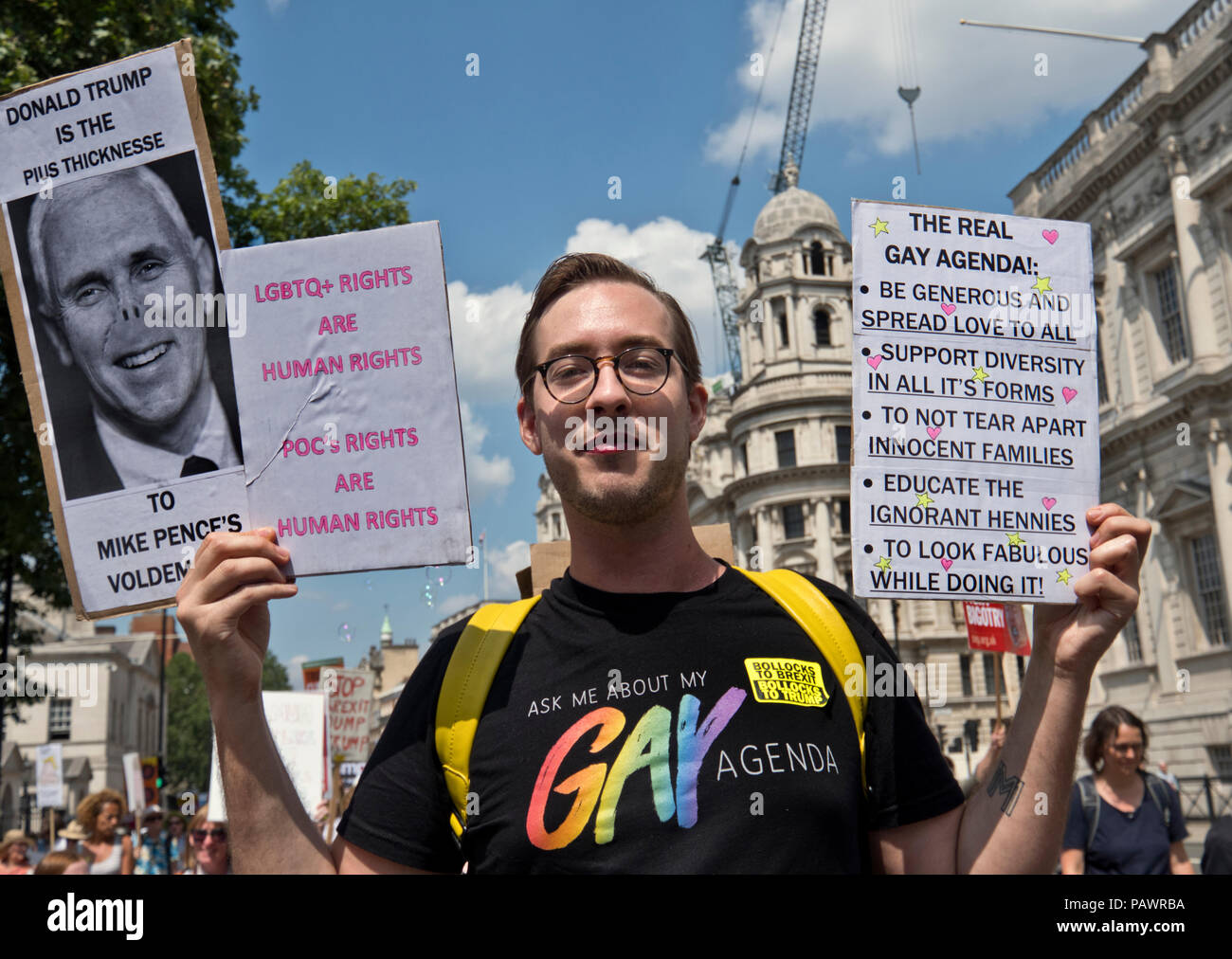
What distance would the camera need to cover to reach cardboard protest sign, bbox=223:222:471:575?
2.46 meters

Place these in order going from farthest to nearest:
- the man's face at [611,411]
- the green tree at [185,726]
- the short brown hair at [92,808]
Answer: the green tree at [185,726] < the short brown hair at [92,808] < the man's face at [611,411]

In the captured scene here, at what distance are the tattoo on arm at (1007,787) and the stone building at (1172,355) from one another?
2475 cm

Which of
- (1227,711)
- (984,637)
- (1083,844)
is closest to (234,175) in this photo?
(984,637)

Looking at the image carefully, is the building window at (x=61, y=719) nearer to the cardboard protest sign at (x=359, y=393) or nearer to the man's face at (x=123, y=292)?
the man's face at (x=123, y=292)

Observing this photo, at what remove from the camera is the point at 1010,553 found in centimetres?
251

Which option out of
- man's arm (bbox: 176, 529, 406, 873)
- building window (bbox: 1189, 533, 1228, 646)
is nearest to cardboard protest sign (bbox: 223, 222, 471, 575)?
man's arm (bbox: 176, 529, 406, 873)

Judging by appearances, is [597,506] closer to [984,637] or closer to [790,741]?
[790,741]

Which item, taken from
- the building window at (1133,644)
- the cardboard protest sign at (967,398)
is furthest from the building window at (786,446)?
the cardboard protest sign at (967,398)

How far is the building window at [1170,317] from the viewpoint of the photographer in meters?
26.3

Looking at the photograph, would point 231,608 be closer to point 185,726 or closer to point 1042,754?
point 1042,754

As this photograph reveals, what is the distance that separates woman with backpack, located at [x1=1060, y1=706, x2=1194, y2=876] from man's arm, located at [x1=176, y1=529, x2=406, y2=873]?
505 centimetres

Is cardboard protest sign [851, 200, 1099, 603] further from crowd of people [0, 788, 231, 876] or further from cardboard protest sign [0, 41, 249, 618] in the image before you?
crowd of people [0, 788, 231, 876]

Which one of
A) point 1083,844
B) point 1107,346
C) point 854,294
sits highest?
point 1107,346
